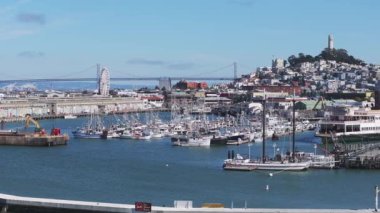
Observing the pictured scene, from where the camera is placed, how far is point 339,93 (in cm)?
5303


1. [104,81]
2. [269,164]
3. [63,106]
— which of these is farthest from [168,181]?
[104,81]

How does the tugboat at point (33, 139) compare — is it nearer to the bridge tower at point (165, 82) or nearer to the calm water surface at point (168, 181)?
the calm water surface at point (168, 181)

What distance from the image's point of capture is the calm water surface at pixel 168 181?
43.9ft

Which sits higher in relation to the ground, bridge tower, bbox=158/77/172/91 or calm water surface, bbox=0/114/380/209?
bridge tower, bbox=158/77/172/91

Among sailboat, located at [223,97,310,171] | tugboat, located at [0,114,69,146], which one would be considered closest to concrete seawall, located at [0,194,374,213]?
sailboat, located at [223,97,310,171]

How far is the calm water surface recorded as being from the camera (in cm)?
1338

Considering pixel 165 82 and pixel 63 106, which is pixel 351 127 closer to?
pixel 63 106

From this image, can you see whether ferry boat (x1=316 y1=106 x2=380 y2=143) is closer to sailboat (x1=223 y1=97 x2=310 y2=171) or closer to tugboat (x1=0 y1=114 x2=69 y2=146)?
sailboat (x1=223 y1=97 x2=310 y2=171)

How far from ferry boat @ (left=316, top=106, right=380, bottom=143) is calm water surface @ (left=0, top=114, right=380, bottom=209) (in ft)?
16.3

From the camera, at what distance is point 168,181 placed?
15.5 meters

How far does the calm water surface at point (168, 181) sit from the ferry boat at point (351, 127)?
498cm

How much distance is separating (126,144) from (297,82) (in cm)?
3871

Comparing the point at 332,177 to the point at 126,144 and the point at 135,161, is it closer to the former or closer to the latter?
the point at 135,161

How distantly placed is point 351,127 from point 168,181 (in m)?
12.7
